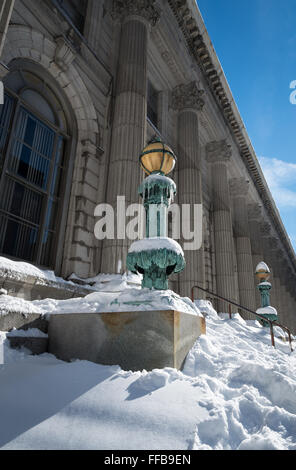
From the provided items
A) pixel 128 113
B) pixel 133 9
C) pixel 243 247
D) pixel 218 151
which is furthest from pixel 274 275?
pixel 133 9

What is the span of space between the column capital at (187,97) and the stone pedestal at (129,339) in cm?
1407

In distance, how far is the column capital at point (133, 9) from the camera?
34.3ft

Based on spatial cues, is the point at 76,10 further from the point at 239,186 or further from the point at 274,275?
the point at 274,275

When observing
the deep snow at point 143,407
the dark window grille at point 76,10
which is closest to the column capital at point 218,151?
the dark window grille at point 76,10

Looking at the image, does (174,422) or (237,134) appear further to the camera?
(237,134)

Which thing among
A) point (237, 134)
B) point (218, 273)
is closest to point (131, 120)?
point (218, 273)

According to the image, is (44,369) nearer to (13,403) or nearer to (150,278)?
(13,403)

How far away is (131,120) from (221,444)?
9.04m

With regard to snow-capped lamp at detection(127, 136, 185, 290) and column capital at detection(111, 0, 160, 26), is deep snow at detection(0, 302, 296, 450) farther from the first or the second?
column capital at detection(111, 0, 160, 26)

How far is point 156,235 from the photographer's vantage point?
4094 mm

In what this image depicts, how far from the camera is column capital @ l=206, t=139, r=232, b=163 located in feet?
60.7

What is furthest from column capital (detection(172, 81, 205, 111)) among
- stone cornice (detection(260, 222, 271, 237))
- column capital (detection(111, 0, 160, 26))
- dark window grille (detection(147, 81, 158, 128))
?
stone cornice (detection(260, 222, 271, 237))

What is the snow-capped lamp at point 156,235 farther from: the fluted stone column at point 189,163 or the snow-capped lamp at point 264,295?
the snow-capped lamp at point 264,295

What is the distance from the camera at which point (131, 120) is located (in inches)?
359
